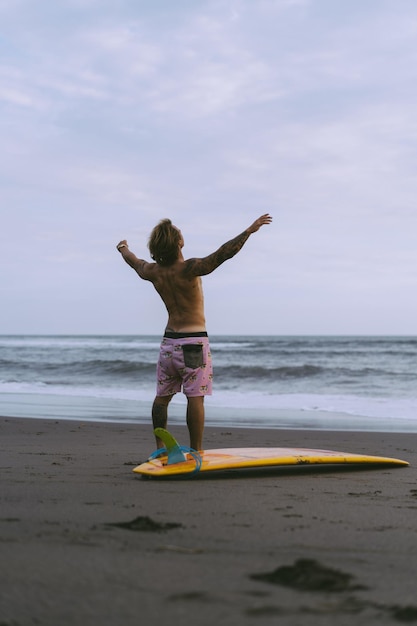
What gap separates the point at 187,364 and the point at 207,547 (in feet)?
7.73

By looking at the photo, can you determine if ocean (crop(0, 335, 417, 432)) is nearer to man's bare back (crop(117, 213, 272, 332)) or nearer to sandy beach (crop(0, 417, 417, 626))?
man's bare back (crop(117, 213, 272, 332))

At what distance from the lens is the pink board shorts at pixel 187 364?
482 cm

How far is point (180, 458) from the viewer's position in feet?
14.7

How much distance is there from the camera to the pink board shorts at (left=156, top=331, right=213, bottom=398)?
4.82 meters

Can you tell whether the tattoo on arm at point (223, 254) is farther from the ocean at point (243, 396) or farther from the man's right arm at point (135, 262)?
the ocean at point (243, 396)

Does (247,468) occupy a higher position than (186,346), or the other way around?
(186,346)

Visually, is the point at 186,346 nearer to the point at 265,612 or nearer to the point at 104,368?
the point at 265,612

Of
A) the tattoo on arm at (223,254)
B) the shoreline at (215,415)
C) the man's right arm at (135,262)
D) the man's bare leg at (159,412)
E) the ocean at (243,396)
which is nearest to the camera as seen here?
the tattoo on arm at (223,254)

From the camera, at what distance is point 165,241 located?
15.9 ft

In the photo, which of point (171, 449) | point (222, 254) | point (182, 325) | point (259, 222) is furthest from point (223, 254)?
point (171, 449)

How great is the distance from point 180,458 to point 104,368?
18.7 m

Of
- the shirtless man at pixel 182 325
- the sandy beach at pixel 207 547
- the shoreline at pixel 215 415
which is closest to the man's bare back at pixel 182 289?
the shirtless man at pixel 182 325

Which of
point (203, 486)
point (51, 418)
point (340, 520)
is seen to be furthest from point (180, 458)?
point (51, 418)

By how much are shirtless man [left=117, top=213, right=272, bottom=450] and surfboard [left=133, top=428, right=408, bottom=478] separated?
1.02 ft
